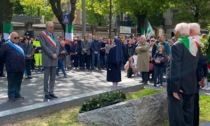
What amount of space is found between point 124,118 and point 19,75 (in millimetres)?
4291

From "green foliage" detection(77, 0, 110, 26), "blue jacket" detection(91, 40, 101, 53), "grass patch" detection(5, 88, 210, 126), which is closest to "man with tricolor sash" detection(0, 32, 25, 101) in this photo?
"grass patch" detection(5, 88, 210, 126)

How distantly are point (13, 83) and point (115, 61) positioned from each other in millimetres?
3370

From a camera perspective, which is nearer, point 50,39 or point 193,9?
point 50,39

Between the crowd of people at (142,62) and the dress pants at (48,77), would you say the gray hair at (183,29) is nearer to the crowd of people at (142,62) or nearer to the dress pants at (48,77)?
the crowd of people at (142,62)

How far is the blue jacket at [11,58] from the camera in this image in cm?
943

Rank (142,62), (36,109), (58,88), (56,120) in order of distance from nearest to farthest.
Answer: (56,120) → (36,109) → (58,88) → (142,62)

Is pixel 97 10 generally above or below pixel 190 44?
above

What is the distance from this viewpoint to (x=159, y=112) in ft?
22.7

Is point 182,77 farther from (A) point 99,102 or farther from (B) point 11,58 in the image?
(B) point 11,58

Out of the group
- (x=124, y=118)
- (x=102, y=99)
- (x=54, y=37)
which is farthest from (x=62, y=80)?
(x=124, y=118)

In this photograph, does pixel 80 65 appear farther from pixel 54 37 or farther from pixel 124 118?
pixel 124 118

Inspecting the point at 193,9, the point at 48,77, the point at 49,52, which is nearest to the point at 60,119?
the point at 48,77

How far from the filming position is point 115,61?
1148 cm

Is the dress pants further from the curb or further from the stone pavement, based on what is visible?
the curb
